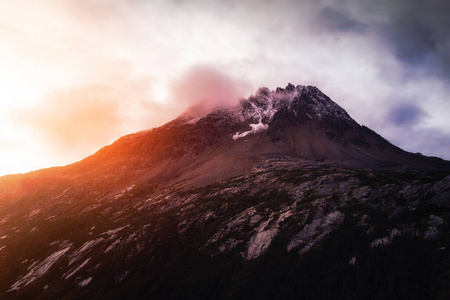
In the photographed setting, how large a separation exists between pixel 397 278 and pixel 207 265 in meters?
58.9

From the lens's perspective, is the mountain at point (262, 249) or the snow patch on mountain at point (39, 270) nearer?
the mountain at point (262, 249)

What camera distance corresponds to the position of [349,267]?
71.1 meters

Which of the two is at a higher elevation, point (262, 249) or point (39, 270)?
point (39, 270)

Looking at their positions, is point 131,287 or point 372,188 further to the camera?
point 372,188

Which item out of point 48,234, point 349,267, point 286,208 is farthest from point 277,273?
point 48,234

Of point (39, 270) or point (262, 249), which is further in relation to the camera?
point (39, 270)

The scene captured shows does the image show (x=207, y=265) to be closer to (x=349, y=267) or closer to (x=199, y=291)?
(x=199, y=291)

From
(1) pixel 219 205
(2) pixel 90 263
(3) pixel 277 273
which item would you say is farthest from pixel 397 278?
(2) pixel 90 263

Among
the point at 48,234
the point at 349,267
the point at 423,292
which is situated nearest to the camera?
the point at 423,292

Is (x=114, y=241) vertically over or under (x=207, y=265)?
over

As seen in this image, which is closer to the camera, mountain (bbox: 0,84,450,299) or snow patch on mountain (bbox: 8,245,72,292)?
mountain (bbox: 0,84,450,299)

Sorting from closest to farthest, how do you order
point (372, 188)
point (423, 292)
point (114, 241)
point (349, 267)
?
point (423, 292), point (349, 267), point (372, 188), point (114, 241)

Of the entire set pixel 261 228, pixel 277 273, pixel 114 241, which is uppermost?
pixel 114 241

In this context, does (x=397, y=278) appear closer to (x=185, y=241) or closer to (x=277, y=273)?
(x=277, y=273)
